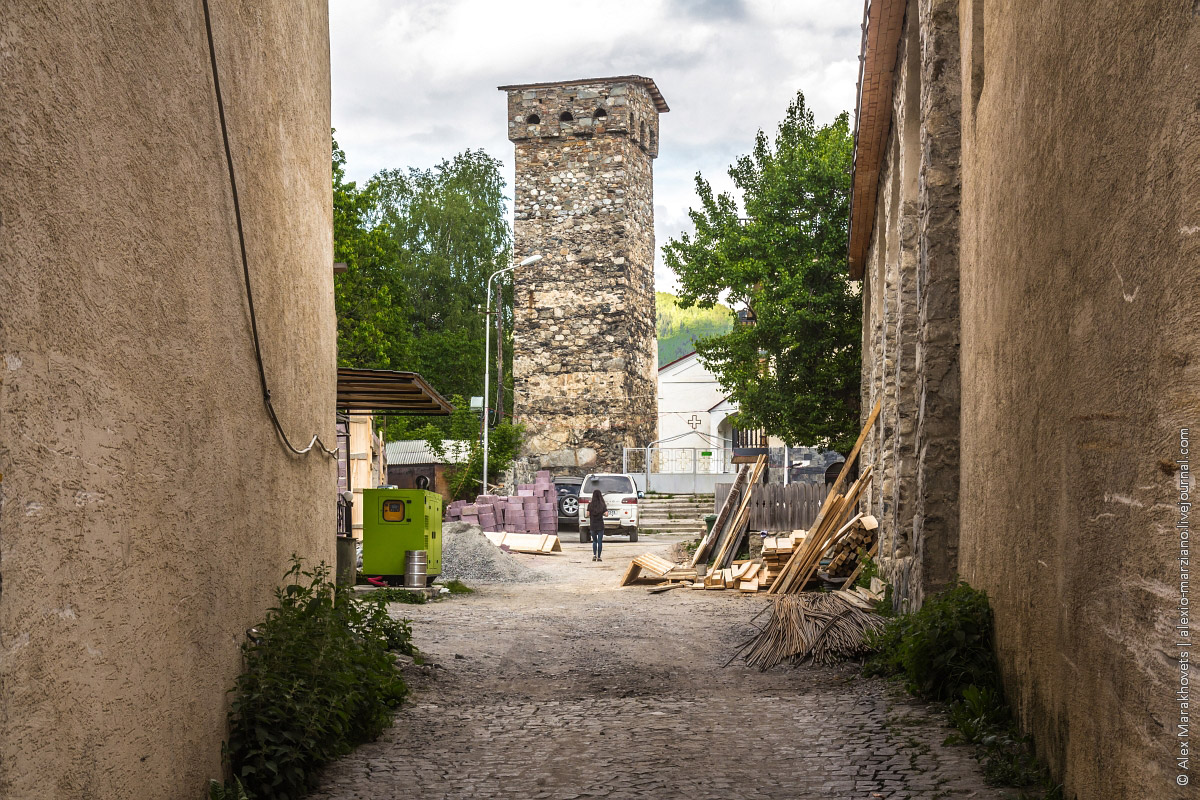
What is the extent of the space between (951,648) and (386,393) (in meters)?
7.14

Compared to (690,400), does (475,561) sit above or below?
below

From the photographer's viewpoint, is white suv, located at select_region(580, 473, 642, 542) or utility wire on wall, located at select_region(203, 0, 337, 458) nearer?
utility wire on wall, located at select_region(203, 0, 337, 458)

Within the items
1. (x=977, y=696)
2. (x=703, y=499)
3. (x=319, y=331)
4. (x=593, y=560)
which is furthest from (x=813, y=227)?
(x=977, y=696)

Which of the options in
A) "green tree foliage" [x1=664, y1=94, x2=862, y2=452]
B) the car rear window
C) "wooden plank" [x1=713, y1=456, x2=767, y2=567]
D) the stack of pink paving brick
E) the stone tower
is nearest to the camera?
"wooden plank" [x1=713, y1=456, x2=767, y2=567]

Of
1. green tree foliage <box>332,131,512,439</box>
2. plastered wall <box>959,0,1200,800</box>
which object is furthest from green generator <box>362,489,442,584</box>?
green tree foliage <box>332,131,512,439</box>

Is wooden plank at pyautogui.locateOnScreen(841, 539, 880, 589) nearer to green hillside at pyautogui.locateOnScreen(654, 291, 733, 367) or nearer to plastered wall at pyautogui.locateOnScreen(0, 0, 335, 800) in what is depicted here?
plastered wall at pyautogui.locateOnScreen(0, 0, 335, 800)

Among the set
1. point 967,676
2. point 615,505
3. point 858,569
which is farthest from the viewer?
point 615,505

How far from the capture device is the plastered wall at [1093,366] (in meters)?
3.09

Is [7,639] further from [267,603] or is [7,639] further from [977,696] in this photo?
[977,696]

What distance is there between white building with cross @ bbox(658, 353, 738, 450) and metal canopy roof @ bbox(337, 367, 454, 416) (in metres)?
32.9

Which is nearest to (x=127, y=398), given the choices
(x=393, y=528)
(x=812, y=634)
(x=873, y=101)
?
(x=812, y=634)

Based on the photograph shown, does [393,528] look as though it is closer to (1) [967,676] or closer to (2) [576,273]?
(1) [967,676]

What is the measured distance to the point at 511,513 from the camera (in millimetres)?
28438

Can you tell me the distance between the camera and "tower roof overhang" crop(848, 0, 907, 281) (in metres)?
10.9
